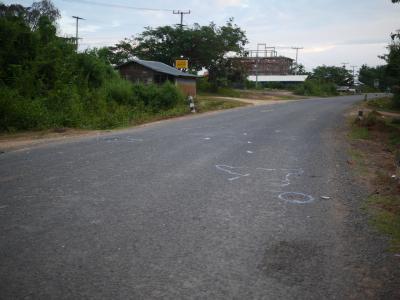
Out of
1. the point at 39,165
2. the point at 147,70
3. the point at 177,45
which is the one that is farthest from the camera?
the point at 177,45

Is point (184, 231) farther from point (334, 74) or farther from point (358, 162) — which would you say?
point (334, 74)

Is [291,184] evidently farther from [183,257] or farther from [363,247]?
[183,257]

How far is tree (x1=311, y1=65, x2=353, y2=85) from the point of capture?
100250mm

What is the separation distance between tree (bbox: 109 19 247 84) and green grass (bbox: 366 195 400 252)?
155 ft

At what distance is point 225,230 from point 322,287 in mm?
1595

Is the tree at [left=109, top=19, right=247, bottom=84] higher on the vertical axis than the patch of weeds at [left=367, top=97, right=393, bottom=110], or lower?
higher

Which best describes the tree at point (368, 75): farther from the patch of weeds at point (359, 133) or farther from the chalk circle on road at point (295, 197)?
the chalk circle on road at point (295, 197)

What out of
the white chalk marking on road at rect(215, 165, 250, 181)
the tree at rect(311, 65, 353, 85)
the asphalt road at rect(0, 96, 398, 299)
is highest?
the tree at rect(311, 65, 353, 85)

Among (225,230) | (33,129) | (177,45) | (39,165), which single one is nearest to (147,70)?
(177,45)

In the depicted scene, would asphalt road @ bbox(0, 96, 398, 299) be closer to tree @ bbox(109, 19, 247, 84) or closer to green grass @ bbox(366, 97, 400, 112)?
green grass @ bbox(366, 97, 400, 112)

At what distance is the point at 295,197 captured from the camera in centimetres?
653

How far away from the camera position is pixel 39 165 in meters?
8.66

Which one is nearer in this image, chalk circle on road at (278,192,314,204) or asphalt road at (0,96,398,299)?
asphalt road at (0,96,398,299)

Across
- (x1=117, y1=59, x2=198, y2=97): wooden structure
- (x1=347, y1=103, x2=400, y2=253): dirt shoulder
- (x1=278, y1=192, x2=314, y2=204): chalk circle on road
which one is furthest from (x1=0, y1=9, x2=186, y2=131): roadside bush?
(x1=117, y1=59, x2=198, y2=97): wooden structure
